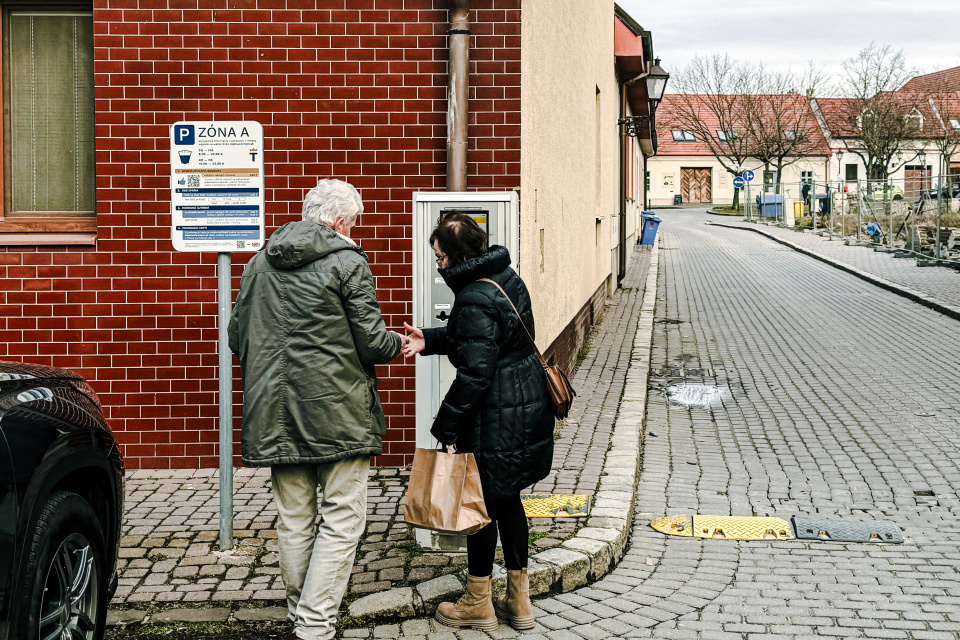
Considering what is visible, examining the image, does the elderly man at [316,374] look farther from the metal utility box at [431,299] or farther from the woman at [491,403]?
the metal utility box at [431,299]

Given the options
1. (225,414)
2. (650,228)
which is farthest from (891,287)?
(225,414)

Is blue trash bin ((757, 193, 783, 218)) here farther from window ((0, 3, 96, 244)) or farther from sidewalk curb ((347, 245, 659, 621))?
window ((0, 3, 96, 244))

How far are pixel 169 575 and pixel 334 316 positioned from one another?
1.72 meters

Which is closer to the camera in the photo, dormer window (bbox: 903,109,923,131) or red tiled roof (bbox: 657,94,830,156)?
dormer window (bbox: 903,109,923,131)

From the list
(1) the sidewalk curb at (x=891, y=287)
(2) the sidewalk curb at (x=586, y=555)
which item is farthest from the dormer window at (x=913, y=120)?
(2) the sidewalk curb at (x=586, y=555)

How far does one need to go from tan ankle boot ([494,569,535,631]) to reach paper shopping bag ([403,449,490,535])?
0.38 meters

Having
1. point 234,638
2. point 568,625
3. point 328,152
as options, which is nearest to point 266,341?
point 234,638

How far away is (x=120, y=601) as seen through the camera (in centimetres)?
444

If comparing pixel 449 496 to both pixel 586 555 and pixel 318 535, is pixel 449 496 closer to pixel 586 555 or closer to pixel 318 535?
pixel 318 535

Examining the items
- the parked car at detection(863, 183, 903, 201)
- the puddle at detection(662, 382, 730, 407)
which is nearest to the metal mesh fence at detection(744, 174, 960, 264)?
the parked car at detection(863, 183, 903, 201)

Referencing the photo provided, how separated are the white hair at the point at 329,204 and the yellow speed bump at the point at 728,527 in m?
2.84

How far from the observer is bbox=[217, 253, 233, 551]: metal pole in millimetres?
4992

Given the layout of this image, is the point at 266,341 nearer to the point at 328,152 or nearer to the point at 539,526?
the point at 539,526

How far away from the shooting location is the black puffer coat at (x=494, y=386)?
159 inches
